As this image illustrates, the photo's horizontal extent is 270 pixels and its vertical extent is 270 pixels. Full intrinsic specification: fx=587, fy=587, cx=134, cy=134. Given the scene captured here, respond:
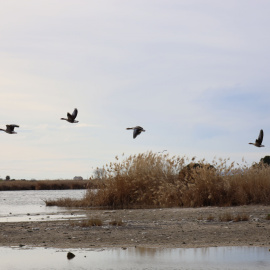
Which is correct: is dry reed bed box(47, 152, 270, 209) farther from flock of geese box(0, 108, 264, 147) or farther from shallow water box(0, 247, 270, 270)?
shallow water box(0, 247, 270, 270)

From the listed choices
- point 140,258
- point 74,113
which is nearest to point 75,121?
point 74,113

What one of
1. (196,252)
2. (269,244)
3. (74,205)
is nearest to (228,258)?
(196,252)

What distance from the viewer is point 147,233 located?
15.4 meters

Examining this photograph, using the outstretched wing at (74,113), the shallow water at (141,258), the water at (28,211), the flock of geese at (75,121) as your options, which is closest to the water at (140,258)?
the shallow water at (141,258)

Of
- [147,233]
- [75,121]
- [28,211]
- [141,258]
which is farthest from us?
[28,211]

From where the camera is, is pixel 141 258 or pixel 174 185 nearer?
pixel 141 258

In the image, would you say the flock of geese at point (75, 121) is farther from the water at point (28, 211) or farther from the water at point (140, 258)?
the water at point (140, 258)

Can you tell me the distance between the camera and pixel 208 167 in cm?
2839

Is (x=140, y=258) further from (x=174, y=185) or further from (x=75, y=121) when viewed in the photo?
(x=174, y=185)

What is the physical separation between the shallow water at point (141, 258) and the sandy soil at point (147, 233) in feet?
3.03

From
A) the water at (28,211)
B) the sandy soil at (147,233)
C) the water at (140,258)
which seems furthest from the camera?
the water at (28,211)

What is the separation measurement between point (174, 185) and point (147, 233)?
1269 centimetres

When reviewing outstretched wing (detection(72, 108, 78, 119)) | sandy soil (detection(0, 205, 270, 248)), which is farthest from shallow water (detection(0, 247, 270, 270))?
outstretched wing (detection(72, 108, 78, 119))

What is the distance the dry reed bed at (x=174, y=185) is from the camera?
2534 centimetres
